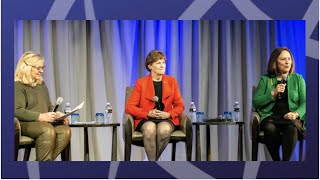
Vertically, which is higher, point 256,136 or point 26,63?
point 26,63

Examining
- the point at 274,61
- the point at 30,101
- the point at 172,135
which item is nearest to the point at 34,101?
the point at 30,101

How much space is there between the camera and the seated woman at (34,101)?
26.4ft

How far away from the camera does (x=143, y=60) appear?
8078mm

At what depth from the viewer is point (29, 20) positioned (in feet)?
26.6

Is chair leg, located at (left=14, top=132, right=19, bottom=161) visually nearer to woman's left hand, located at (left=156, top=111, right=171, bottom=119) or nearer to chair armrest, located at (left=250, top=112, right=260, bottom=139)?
woman's left hand, located at (left=156, top=111, right=171, bottom=119)

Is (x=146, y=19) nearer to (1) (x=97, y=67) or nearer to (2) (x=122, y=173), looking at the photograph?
(1) (x=97, y=67)

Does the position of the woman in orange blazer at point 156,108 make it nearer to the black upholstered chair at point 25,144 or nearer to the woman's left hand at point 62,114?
the woman's left hand at point 62,114

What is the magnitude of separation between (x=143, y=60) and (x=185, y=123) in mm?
633

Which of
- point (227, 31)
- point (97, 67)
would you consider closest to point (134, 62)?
point (97, 67)

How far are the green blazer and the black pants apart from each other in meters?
0.09

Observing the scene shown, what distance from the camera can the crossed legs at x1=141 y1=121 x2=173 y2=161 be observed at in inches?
316

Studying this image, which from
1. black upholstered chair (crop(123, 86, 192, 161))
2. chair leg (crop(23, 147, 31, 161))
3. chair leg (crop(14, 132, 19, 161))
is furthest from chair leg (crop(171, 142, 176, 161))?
chair leg (crop(14, 132, 19, 161))

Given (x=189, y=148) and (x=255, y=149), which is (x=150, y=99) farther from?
(x=255, y=149)

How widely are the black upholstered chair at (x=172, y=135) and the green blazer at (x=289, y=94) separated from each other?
1.96 ft
